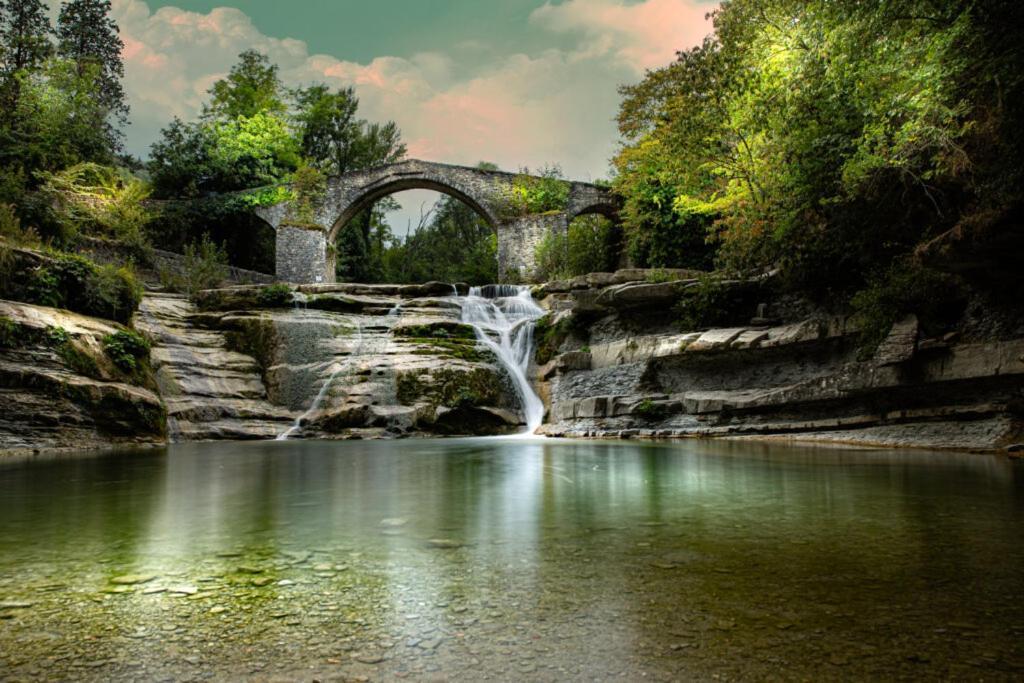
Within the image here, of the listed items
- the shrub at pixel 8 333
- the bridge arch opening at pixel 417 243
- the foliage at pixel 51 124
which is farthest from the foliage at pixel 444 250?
the shrub at pixel 8 333

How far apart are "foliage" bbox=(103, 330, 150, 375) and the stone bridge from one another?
49.0 ft

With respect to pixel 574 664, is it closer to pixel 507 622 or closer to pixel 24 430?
pixel 507 622

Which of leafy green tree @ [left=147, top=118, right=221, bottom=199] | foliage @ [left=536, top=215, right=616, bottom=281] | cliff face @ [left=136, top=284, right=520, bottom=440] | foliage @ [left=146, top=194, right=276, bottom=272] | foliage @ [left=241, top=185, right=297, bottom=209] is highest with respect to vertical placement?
leafy green tree @ [left=147, top=118, right=221, bottom=199]

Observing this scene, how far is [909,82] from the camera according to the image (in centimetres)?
Result: 754

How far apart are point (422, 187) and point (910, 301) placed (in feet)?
71.8

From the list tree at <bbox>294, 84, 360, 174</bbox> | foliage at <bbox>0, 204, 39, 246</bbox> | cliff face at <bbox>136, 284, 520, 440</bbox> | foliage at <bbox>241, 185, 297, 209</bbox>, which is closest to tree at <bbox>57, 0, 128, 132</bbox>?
tree at <bbox>294, 84, 360, 174</bbox>

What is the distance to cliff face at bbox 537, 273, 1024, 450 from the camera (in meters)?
8.16

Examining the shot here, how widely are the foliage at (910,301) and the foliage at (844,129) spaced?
51 cm

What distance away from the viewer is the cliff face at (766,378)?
8156mm

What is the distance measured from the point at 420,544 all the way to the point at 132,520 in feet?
5.72

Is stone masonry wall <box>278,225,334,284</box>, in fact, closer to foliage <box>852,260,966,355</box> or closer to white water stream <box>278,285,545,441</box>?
white water stream <box>278,285,545,441</box>

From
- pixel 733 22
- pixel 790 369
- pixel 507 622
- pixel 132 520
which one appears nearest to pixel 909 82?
pixel 790 369

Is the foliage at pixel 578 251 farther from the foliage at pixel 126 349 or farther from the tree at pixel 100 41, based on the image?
the tree at pixel 100 41

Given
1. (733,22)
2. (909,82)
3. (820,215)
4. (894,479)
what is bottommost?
(894,479)
